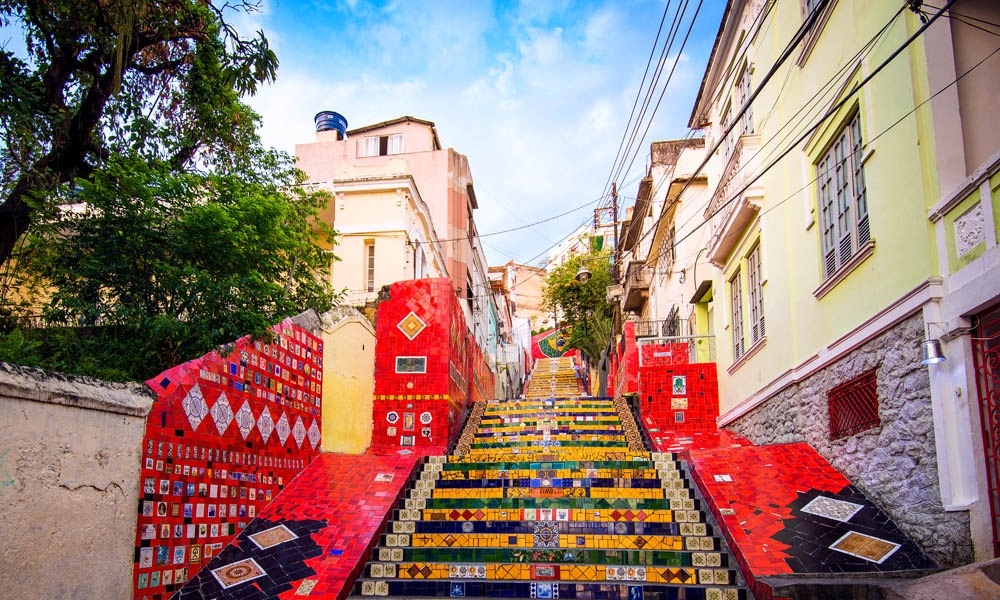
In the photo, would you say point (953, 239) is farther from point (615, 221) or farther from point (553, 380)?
point (553, 380)

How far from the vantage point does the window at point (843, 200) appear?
7816mm

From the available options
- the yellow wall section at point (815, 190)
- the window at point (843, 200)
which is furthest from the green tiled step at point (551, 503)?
the window at point (843, 200)

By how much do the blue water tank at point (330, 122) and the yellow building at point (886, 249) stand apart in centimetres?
1609

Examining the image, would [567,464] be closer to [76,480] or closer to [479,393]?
[76,480]

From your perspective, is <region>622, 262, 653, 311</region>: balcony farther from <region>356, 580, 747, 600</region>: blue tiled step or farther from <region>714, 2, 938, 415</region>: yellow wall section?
<region>356, 580, 747, 600</region>: blue tiled step

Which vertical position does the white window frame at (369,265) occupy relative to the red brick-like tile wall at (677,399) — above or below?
above

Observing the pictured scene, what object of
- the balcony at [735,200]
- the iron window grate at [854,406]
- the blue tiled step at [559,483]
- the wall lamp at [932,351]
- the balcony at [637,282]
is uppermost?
the balcony at [637,282]

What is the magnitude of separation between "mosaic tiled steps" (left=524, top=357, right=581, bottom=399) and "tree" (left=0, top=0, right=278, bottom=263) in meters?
17.4

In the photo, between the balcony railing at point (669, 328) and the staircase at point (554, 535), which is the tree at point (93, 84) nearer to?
the staircase at point (554, 535)

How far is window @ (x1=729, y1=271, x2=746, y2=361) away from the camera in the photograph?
42.0 ft

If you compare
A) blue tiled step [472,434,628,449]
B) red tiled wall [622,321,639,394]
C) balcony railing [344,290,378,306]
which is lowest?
blue tiled step [472,434,628,449]

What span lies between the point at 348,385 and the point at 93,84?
5326mm

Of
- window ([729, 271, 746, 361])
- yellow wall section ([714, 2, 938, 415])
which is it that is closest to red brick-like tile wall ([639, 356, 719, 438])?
yellow wall section ([714, 2, 938, 415])

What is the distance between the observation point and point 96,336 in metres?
8.20
